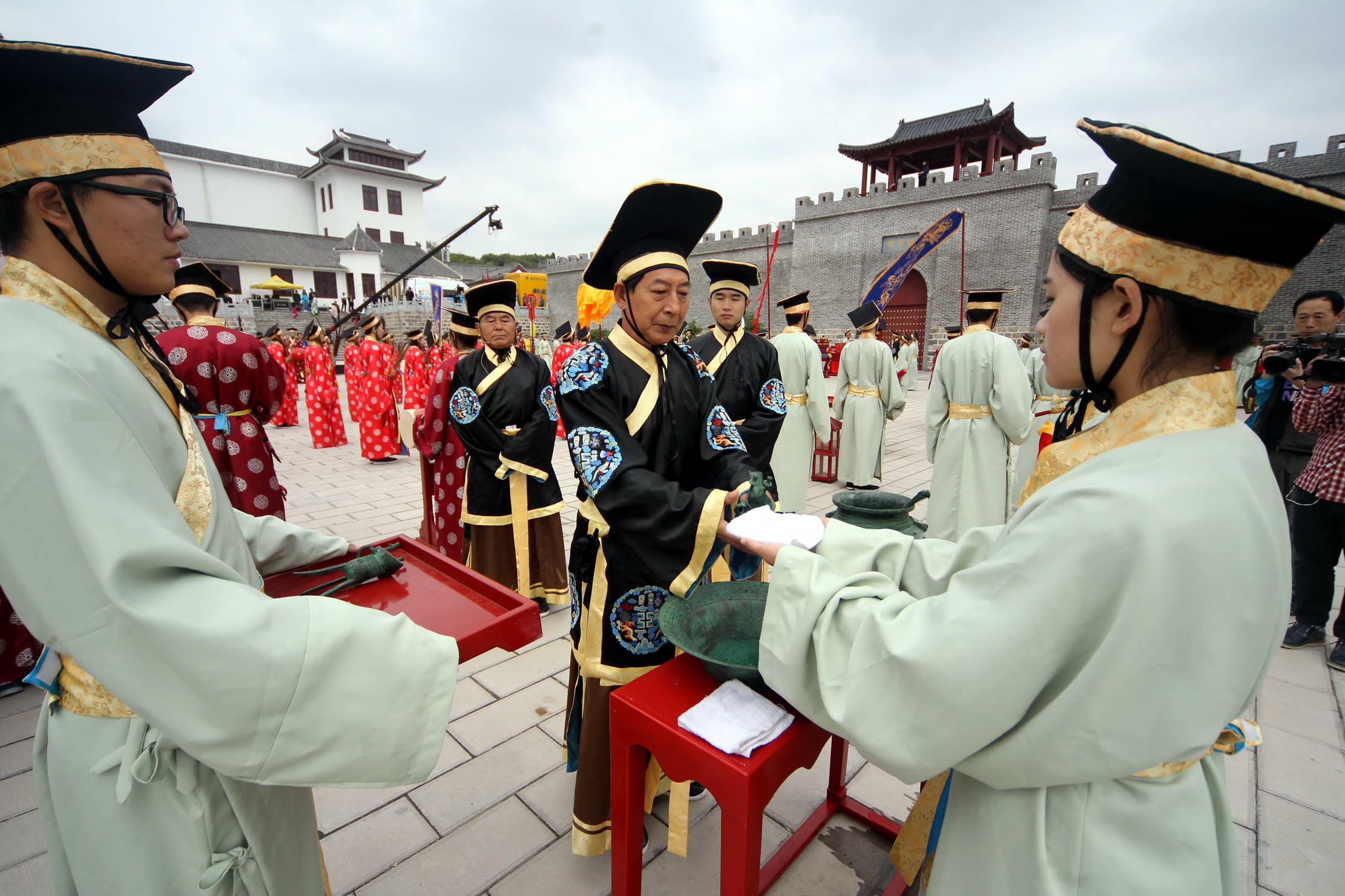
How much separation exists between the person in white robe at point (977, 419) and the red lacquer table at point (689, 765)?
3966 millimetres

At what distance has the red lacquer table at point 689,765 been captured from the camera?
1.39 metres

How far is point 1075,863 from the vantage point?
1061mm

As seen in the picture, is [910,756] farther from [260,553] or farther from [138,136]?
[138,136]

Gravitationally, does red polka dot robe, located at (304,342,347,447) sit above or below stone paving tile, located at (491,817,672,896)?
above

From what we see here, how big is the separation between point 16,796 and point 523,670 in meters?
2.18

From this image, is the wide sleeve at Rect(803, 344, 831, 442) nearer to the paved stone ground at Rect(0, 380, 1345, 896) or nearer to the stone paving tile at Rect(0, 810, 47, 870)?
the paved stone ground at Rect(0, 380, 1345, 896)

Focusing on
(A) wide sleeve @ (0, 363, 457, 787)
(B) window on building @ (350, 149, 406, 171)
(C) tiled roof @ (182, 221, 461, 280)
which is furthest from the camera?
(B) window on building @ (350, 149, 406, 171)

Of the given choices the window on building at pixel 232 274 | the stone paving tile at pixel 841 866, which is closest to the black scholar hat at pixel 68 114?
the stone paving tile at pixel 841 866

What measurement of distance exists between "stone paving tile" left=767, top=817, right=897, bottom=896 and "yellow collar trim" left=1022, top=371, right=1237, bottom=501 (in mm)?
1929

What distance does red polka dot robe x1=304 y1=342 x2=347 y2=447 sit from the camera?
10148 mm

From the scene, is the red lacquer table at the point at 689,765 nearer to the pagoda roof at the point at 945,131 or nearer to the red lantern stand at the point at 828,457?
the red lantern stand at the point at 828,457

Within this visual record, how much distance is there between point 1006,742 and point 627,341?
1.73m

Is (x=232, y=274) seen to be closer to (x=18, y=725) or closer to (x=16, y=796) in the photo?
(x=18, y=725)

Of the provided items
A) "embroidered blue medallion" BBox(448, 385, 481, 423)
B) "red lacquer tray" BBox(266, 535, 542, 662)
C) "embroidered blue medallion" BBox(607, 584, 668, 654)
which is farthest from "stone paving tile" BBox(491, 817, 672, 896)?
"embroidered blue medallion" BBox(448, 385, 481, 423)
